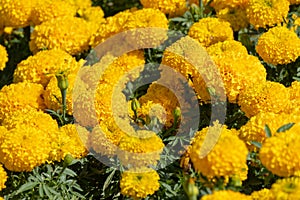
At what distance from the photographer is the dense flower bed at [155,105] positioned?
229 centimetres

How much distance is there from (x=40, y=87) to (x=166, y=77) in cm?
68

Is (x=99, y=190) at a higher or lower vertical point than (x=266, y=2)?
lower

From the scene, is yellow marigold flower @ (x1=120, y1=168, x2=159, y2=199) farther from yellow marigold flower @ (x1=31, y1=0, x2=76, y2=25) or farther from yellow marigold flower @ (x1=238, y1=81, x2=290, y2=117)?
yellow marigold flower @ (x1=31, y1=0, x2=76, y2=25)

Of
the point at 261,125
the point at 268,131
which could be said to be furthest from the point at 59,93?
the point at 268,131

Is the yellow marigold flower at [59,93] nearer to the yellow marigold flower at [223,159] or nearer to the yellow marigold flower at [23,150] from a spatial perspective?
the yellow marigold flower at [23,150]

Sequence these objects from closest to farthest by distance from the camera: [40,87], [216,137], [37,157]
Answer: [216,137]
[37,157]
[40,87]

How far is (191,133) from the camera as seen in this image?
2777mm

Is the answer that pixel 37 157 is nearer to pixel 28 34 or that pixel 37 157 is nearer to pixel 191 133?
pixel 191 133

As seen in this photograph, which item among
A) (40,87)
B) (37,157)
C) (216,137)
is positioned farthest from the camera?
(40,87)

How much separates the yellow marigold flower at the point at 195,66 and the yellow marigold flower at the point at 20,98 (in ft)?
2.21

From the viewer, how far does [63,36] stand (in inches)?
142

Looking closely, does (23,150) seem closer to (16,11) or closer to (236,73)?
(236,73)

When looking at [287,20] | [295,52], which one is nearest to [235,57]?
[295,52]

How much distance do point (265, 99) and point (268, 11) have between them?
0.69 meters
